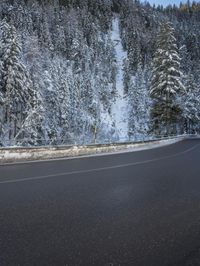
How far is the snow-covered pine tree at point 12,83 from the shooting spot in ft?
123

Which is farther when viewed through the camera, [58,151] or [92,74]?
[92,74]

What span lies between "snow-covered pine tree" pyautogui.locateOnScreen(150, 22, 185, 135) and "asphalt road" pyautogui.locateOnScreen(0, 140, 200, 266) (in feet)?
100

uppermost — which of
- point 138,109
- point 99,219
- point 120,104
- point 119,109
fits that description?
point 120,104

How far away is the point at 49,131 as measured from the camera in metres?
43.6

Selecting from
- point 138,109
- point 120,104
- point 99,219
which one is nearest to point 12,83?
point 99,219

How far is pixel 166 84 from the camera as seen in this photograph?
4138cm

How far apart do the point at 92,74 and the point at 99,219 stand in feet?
313

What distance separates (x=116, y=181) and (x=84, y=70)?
288 ft

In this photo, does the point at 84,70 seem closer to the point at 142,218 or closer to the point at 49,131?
the point at 49,131

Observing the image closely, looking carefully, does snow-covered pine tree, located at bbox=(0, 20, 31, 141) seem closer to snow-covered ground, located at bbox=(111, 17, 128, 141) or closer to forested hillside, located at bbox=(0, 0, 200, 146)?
forested hillside, located at bbox=(0, 0, 200, 146)

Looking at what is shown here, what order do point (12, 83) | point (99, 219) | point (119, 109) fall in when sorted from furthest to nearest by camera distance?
1. point (119, 109)
2. point (12, 83)
3. point (99, 219)

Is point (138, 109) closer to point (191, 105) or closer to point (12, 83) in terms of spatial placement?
point (191, 105)

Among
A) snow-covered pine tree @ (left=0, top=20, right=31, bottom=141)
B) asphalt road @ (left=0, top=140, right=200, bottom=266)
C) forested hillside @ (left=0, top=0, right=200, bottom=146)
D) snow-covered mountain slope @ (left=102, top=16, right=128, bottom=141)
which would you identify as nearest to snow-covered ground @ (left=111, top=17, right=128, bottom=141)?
snow-covered mountain slope @ (left=102, top=16, right=128, bottom=141)

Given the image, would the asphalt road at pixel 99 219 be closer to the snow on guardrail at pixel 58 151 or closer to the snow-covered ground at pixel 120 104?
the snow on guardrail at pixel 58 151
